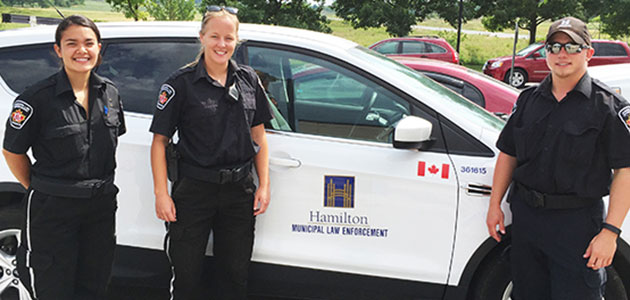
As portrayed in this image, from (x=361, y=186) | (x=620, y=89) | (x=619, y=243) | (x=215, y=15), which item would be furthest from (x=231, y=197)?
(x=620, y=89)

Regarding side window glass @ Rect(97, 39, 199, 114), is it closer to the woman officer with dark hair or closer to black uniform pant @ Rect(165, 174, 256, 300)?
the woman officer with dark hair

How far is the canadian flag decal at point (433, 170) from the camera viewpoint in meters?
2.66

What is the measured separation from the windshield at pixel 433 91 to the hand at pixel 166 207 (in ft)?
3.83

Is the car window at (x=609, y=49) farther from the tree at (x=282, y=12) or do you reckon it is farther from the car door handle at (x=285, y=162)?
the car door handle at (x=285, y=162)

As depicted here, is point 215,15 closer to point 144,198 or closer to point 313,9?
point 144,198

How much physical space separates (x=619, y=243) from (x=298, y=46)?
175cm

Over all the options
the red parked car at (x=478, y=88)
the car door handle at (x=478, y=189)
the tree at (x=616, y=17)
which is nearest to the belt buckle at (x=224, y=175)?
the car door handle at (x=478, y=189)

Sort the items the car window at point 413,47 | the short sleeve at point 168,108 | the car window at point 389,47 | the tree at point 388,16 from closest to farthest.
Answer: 1. the short sleeve at point 168,108
2. the car window at point 413,47
3. the car window at point 389,47
4. the tree at point 388,16

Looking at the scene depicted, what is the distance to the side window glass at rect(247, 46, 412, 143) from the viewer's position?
281cm

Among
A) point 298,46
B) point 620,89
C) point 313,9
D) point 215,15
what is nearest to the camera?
point 215,15

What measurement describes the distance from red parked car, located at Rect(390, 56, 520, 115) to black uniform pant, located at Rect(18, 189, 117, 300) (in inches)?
164

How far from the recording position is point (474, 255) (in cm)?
272

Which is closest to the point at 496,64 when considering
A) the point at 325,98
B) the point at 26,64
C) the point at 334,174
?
the point at 325,98

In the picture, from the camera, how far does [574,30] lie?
2.22 meters
